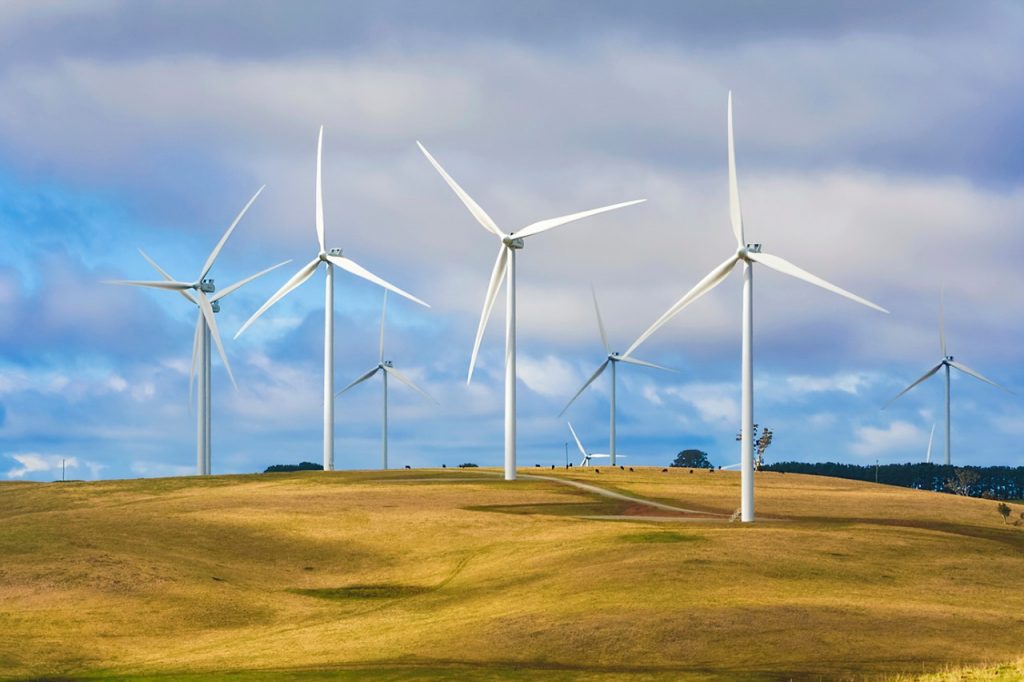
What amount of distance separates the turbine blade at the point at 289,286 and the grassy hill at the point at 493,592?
39.6 meters

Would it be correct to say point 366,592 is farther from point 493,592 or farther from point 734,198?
point 734,198

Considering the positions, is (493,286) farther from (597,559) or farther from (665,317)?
(597,559)

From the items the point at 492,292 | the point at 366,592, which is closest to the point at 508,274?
the point at 492,292

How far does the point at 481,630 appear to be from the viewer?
197 ft

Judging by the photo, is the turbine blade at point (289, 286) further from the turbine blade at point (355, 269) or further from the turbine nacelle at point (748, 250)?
the turbine nacelle at point (748, 250)

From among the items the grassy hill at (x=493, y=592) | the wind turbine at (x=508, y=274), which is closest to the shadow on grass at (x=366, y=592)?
the grassy hill at (x=493, y=592)

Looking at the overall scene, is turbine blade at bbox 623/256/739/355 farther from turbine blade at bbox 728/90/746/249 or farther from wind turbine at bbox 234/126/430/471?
wind turbine at bbox 234/126/430/471

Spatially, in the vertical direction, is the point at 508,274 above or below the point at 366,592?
above

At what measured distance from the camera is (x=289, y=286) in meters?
148

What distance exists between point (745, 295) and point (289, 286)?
6861 centimetres

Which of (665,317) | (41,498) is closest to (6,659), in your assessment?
(665,317)

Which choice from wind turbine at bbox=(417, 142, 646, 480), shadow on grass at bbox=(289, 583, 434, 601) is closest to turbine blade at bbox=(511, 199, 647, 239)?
wind turbine at bbox=(417, 142, 646, 480)

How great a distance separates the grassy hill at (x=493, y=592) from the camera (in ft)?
182

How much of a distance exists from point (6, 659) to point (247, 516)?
3846 centimetres
